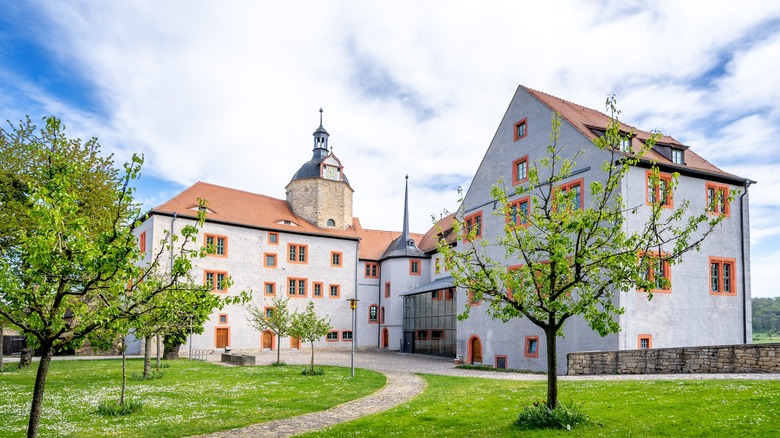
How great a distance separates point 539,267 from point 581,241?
1005 mm

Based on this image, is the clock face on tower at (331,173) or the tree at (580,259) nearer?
the tree at (580,259)

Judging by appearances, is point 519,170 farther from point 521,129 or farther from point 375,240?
point 375,240

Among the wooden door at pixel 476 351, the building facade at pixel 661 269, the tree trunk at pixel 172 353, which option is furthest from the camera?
the tree trunk at pixel 172 353

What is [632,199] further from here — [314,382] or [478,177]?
[314,382]

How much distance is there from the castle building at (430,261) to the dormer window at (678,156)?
70 mm

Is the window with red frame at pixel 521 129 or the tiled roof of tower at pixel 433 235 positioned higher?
the window with red frame at pixel 521 129

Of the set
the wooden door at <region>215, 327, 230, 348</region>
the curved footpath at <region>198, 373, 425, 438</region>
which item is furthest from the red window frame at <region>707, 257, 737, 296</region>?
the wooden door at <region>215, 327, 230, 348</region>

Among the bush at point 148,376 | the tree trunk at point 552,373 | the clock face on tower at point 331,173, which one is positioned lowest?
the bush at point 148,376

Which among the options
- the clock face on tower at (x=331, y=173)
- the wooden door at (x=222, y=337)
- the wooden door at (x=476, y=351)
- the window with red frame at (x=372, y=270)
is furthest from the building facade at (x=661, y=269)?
the clock face on tower at (x=331, y=173)

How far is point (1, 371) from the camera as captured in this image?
25.5 meters

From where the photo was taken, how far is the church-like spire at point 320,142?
183ft

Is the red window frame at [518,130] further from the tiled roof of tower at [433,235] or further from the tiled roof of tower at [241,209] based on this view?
the tiled roof of tower at [241,209]

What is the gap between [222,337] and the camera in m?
43.1

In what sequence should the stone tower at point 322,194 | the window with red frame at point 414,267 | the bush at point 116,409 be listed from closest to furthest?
1. the bush at point 116,409
2. the window with red frame at point 414,267
3. the stone tower at point 322,194
